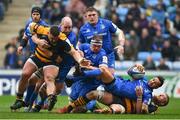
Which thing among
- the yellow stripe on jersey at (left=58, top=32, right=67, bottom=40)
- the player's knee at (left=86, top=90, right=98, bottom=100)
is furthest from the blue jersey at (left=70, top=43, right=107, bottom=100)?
the yellow stripe on jersey at (left=58, top=32, right=67, bottom=40)

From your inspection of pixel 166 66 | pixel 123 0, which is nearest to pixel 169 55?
pixel 166 66

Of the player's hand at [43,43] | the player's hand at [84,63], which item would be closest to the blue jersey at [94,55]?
the player's hand at [84,63]

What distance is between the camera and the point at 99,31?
678 inches

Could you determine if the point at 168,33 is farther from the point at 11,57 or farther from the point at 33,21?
the point at 33,21

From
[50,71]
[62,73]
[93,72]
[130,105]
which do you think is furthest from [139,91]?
[62,73]

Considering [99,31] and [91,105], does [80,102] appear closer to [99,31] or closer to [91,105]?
[91,105]

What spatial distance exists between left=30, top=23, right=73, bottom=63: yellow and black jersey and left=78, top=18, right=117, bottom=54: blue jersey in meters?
1.47

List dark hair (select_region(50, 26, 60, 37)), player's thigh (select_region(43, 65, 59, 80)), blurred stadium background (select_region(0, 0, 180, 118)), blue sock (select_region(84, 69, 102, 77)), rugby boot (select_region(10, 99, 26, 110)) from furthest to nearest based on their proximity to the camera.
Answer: blurred stadium background (select_region(0, 0, 180, 118)) < rugby boot (select_region(10, 99, 26, 110)) < player's thigh (select_region(43, 65, 59, 80)) < blue sock (select_region(84, 69, 102, 77)) < dark hair (select_region(50, 26, 60, 37))

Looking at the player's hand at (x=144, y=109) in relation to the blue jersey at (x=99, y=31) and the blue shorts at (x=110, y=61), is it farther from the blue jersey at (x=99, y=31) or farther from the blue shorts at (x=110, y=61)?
the blue jersey at (x=99, y=31)

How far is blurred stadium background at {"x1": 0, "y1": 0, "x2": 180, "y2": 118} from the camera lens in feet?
81.1

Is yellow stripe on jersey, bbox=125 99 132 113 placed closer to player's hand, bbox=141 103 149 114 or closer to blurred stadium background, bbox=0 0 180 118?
player's hand, bbox=141 103 149 114

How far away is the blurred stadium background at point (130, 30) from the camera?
2473 centimetres

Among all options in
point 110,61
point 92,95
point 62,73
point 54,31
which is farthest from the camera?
point 110,61

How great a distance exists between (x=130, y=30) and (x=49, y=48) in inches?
458
